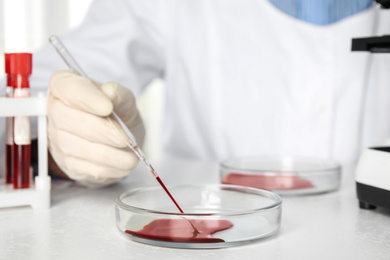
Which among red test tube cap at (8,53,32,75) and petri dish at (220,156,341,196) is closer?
red test tube cap at (8,53,32,75)

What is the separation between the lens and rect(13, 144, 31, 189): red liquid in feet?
2.64

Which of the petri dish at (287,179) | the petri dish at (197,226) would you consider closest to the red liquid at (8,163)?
the petri dish at (197,226)

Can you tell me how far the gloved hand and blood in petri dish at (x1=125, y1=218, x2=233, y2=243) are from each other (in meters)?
0.23

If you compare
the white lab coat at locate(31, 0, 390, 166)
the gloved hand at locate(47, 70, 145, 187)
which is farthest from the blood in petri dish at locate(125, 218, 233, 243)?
the white lab coat at locate(31, 0, 390, 166)

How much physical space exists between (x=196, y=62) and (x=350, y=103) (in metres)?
0.44

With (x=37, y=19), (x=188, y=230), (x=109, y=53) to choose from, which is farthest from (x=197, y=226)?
(x=37, y=19)

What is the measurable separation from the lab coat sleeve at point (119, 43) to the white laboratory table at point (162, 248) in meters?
0.54

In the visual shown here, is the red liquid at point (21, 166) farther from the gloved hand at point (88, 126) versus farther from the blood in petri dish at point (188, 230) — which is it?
the blood in petri dish at point (188, 230)

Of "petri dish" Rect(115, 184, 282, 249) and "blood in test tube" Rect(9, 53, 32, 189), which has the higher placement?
"blood in test tube" Rect(9, 53, 32, 189)

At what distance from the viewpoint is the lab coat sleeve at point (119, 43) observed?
1403 millimetres

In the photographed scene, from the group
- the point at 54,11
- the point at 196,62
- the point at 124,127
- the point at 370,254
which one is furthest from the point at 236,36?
the point at 54,11

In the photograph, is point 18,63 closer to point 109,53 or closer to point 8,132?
point 8,132

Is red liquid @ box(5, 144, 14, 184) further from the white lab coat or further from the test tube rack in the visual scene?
the white lab coat

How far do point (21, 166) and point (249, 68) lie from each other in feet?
2.65
